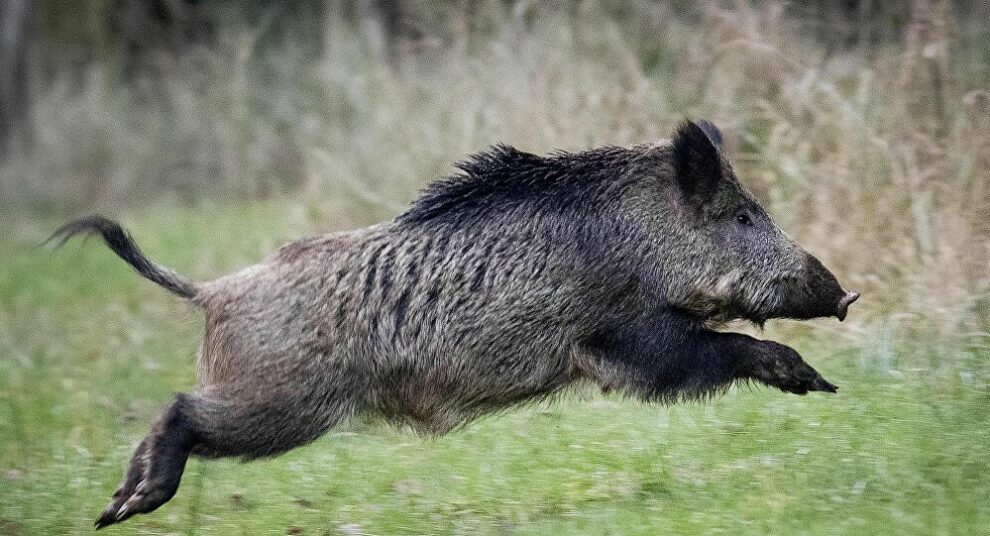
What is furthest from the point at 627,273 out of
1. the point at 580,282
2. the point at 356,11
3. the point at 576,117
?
the point at 356,11

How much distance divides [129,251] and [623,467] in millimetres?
2135

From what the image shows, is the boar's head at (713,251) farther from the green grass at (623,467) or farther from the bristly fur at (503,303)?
the green grass at (623,467)

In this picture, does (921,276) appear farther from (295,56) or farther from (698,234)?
(295,56)

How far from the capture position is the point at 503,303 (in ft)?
16.1

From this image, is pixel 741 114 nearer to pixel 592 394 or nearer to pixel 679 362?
pixel 592 394

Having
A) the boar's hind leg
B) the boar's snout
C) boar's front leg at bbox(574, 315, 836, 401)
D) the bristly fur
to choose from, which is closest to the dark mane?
the bristly fur

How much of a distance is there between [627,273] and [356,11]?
8179 mm

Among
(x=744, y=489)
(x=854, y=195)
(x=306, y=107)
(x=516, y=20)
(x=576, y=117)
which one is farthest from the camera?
(x=306, y=107)

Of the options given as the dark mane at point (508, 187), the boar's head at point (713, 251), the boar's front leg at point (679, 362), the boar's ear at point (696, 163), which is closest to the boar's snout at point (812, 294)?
the boar's head at point (713, 251)

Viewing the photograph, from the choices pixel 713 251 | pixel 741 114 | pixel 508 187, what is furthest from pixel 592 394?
pixel 741 114

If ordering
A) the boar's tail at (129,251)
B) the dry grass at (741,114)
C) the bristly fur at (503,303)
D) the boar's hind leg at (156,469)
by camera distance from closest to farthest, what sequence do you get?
the boar's hind leg at (156,469), the bristly fur at (503,303), the boar's tail at (129,251), the dry grass at (741,114)

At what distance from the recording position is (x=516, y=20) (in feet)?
30.4

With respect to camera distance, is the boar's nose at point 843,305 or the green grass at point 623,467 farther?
the boar's nose at point 843,305

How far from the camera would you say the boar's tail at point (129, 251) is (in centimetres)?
510
